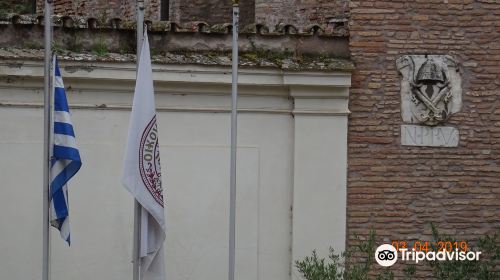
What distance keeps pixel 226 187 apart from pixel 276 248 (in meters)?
0.84

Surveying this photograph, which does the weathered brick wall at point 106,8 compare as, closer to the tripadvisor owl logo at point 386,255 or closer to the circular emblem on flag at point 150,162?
the tripadvisor owl logo at point 386,255

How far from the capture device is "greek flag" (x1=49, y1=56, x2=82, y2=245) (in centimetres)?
782

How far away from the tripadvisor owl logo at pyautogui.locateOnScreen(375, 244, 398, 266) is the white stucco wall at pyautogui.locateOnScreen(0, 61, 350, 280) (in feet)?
→ 1.37

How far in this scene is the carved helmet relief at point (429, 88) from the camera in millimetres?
10016

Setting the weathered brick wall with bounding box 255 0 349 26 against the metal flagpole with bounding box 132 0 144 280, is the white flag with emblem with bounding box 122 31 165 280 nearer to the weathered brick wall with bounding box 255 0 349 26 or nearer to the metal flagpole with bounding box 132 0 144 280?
the metal flagpole with bounding box 132 0 144 280

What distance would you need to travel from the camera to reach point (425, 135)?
10.1m

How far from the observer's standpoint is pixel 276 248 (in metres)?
10.1

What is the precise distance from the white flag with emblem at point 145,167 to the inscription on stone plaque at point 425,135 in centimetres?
321

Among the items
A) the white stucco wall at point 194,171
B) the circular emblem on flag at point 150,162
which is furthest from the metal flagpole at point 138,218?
the white stucco wall at point 194,171

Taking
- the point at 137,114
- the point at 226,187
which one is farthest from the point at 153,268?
the point at 226,187

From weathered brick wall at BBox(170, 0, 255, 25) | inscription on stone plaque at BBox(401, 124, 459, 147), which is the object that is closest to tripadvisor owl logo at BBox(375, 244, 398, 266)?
inscription on stone plaque at BBox(401, 124, 459, 147)

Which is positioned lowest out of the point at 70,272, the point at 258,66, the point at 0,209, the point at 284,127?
the point at 70,272

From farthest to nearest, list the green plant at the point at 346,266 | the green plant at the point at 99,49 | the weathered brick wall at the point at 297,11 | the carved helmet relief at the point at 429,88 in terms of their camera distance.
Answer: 1. the weathered brick wall at the point at 297,11
2. the carved helmet relief at the point at 429,88
3. the green plant at the point at 99,49
4. the green plant at the point at 346,266

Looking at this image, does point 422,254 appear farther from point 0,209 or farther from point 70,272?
point 0,209
